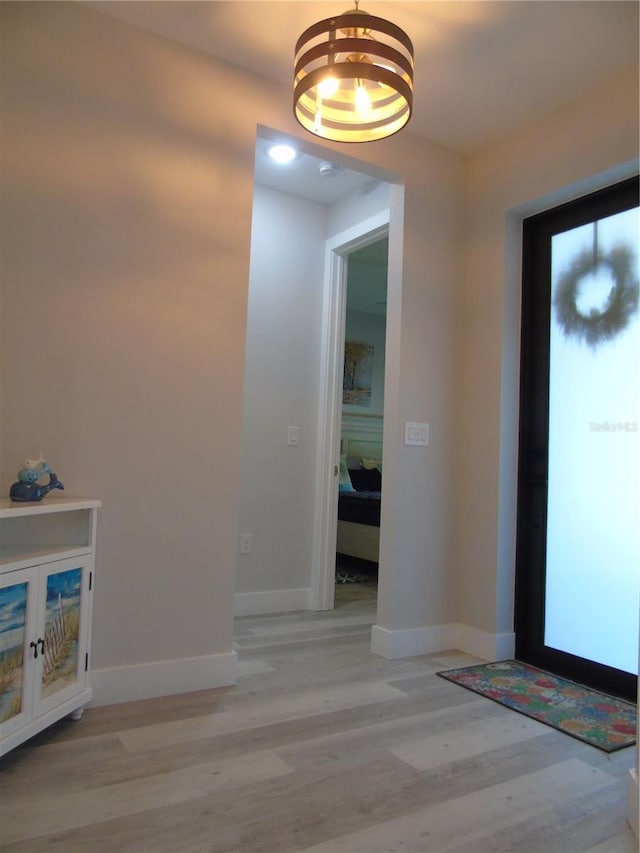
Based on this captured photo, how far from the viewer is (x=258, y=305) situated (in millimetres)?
3816

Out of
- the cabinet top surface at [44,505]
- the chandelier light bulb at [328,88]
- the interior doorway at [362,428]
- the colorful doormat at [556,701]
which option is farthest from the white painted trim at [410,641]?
the chandelier light bulb at [328,88]

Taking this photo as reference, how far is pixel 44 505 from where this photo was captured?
192 centimetres

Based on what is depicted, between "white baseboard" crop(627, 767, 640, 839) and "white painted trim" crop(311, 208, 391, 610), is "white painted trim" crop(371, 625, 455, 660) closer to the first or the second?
"white painted trim" crop(311, 208, 391, 610)

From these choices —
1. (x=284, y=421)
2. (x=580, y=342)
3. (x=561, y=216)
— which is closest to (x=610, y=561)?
(x=580, y=342)

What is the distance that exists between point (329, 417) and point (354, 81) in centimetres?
224

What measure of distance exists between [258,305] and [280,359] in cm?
37

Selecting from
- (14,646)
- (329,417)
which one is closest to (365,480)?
(329,417)

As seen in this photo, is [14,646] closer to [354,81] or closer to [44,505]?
[44,505]

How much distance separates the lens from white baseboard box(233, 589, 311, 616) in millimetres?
3670

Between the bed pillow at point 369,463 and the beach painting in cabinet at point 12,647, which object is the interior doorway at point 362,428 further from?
the beach painting in cabinet at point 12,647

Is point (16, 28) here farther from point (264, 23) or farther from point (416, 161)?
point (416, 161)

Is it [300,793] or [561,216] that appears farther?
[561,216]

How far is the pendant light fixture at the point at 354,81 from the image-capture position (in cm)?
179

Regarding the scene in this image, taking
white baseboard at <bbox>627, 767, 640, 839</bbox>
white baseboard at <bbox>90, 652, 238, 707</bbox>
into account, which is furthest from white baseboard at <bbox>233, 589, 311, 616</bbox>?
white baseboard at <bbox>627, 767, 640, 839</bbox>
